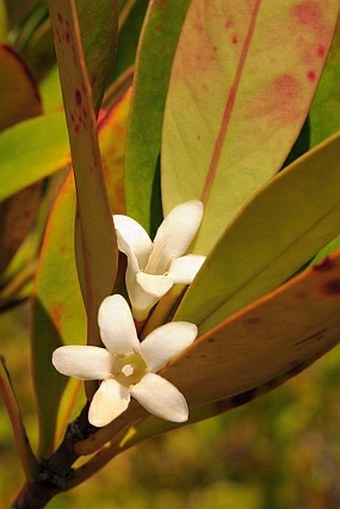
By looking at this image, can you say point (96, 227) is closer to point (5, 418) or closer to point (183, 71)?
point (183, 71)

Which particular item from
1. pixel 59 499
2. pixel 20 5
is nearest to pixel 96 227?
pixel 20 5

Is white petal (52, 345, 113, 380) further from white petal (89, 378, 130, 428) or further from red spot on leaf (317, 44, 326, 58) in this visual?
red spot on leaf (317, 44, 326, 58)

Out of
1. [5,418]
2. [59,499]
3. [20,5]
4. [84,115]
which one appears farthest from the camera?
[5,418]

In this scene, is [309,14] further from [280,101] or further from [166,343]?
[166,343]

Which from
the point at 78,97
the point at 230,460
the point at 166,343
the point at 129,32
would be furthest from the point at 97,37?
the point at 230,460

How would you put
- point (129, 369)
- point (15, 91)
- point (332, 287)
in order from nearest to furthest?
point (332, 287), point (129, 369), point (15, 91)

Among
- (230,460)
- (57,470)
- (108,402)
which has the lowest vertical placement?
(230,460)

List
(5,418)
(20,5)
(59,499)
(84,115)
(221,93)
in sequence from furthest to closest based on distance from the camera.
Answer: (5,418) < (59,499) < (20,5) < (221,93) < (84,115)
